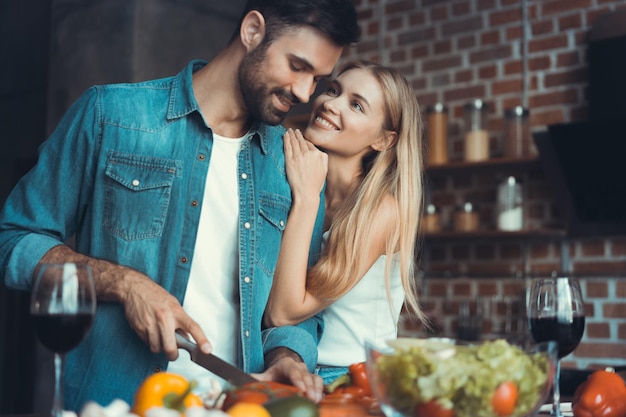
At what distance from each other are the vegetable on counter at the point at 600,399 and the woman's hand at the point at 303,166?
2.82 feet

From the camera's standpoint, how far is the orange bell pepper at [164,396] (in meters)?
0.98

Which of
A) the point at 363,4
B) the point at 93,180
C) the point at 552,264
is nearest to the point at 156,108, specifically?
the point at 93,180

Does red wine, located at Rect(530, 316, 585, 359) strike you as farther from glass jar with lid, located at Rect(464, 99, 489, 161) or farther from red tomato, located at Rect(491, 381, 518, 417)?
glass jar with lid, located at Rect(464, 99, 489, 161)

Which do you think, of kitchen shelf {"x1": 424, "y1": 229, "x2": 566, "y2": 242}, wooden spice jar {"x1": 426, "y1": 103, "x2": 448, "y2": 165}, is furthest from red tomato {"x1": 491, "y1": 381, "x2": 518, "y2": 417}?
wooden spice jar {"x1": 426, "y1": 103, "x2": 448, "y2": 165}

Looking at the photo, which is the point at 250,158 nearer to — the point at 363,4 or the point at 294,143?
the point at 294,143

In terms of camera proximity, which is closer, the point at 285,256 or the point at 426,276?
the point at 285,256

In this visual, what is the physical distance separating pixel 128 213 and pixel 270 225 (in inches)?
13.3

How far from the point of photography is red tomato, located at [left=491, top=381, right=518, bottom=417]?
3.05 feet

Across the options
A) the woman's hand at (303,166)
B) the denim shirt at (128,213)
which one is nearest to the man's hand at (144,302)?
the denim shirt at (128,213)

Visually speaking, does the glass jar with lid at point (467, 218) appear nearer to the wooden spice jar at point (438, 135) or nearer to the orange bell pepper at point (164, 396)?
the wooden spice jar at point (438, 135)

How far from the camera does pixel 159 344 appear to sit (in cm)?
138

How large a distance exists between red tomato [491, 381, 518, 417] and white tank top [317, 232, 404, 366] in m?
1.02

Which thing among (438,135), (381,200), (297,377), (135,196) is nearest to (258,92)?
(135,196)

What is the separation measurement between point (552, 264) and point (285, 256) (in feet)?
6.74
